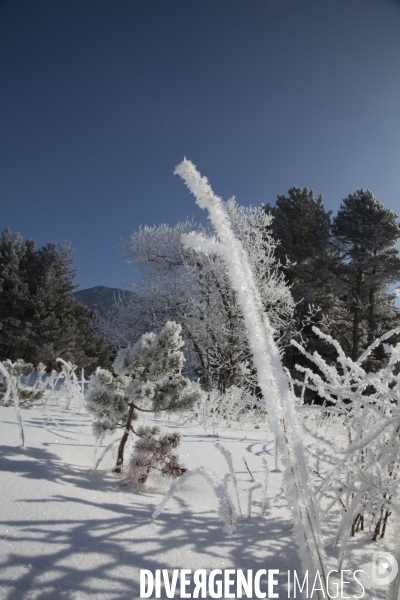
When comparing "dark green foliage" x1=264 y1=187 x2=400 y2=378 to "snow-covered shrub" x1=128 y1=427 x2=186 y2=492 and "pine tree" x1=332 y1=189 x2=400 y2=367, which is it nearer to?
"pine tree" x1=332 y1=189 x2=400 y2=367

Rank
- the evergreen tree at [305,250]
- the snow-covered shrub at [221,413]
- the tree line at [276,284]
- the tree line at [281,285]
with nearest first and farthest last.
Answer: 1. the snow-covered shrub at [221,413]
2. the tree line at [281,285]
3. the tree line at [276,284]
4. the evergreen tree at [305,250]

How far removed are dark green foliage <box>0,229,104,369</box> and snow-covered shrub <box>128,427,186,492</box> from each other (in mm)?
14813

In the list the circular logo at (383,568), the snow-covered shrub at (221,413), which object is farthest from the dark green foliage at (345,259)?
the circular logo at (383,568)

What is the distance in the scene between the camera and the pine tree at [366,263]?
17.5 m

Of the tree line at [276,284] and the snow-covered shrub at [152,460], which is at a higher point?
the tree line at [276,284]

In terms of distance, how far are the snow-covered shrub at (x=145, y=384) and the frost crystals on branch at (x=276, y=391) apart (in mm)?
1243

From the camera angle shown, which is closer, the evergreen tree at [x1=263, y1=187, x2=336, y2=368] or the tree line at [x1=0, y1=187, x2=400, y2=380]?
the tree line at [x1=0, y1=187, x2=400, y2=380]

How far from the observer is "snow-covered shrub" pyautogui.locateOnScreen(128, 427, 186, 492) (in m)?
1.39

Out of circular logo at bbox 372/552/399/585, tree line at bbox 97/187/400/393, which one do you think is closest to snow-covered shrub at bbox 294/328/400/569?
circular logo at bbox 372/552/399/585

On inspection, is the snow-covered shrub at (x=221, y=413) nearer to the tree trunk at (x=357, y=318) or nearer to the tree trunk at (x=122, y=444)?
the tree trunk at (x=122, y=444)

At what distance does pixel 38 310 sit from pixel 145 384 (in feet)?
61.9

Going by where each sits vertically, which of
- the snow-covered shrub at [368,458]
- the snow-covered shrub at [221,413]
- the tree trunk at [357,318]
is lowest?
the snow-covered shrub at [221,413]

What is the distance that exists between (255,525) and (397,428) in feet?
1.90

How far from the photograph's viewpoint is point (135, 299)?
1163 centimetres
